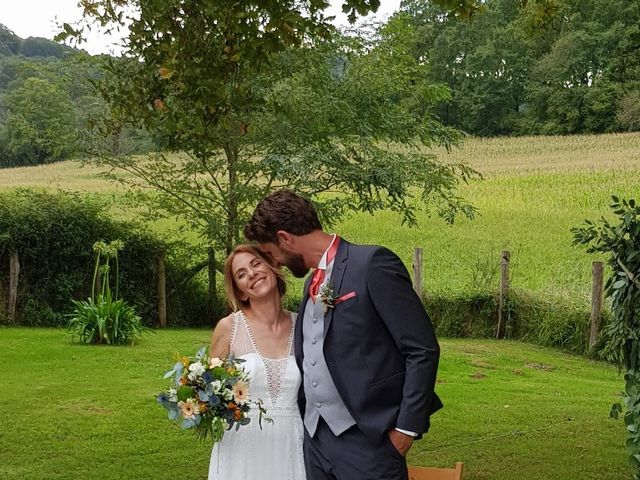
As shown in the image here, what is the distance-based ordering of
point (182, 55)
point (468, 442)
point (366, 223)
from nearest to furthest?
point (182, 55), point (468, 442), point (366, 223)

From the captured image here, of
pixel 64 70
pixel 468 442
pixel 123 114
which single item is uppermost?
pixel 64 70

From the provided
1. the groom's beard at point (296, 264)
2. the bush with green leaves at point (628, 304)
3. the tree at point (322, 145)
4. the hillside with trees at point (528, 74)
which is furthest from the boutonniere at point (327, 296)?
the hillside with trees at point (528, 74)

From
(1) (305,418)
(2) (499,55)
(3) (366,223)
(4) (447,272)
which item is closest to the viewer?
(1) (305,418)

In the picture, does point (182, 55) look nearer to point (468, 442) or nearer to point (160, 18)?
point (160, 18)

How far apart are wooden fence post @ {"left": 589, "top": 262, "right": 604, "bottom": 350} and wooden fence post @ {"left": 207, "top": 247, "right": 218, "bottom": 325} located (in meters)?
6.83

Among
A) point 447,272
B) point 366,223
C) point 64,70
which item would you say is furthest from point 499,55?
point 64,70

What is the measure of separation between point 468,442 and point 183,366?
471 cm

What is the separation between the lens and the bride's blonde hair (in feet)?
12.0

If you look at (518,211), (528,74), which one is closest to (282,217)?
(518,211)

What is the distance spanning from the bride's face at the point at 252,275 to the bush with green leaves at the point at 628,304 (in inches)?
72.2

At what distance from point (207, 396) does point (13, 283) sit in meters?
13.0

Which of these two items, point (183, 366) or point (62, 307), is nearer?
point (183, 366)

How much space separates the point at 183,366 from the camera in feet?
11.6

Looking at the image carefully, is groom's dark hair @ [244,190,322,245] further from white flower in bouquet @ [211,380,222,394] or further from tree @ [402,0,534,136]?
tree @ [402,0,534,136]
